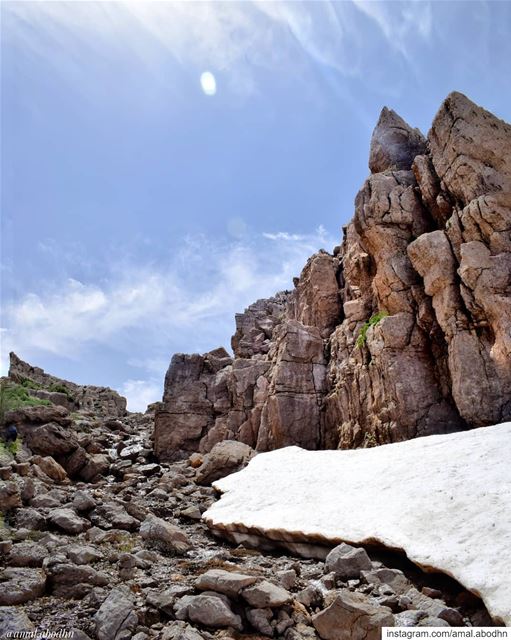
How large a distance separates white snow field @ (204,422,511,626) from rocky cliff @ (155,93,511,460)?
621 centimetres

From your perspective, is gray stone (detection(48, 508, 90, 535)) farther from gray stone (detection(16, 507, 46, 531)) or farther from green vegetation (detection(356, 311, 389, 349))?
green vegetation (detection(356, 311, 389, 349))

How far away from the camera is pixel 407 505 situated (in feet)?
43.0

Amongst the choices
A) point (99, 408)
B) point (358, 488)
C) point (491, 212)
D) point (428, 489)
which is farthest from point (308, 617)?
point (99, 408)

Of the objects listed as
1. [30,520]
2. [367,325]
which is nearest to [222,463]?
[367,325]

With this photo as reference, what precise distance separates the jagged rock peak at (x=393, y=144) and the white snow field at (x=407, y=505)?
995 inches

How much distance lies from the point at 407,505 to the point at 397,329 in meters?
14.9

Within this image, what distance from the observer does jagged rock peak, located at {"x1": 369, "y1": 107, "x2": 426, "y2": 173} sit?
3547cm

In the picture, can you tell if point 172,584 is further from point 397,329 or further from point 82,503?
point 397,329

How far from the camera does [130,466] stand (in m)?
27.7

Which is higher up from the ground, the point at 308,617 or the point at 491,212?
the point at 491,212

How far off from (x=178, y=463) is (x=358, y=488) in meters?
17.6

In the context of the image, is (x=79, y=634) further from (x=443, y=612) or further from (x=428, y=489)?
(x=428, y=489)

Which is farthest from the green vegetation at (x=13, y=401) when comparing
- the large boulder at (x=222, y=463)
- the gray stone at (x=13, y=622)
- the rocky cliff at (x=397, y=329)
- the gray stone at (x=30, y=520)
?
the gray stone at (x=13, y=622)

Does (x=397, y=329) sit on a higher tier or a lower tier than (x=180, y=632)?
higher
